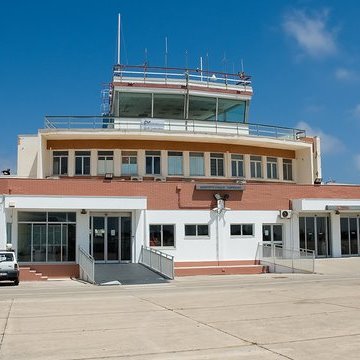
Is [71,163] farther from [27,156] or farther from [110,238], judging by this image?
[110,238]

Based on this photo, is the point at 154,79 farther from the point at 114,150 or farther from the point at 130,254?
the point at 130,254

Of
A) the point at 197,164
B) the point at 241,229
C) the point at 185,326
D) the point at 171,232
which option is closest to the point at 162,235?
the point at 171,232

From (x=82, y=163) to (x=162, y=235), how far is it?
26.2 feet

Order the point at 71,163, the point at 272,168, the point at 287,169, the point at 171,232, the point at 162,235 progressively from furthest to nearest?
the point at 287,169 → the point at 272,168 → the point at 71,163 → the point at 171,232 → the point at 162,235

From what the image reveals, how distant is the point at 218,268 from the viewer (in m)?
33.8

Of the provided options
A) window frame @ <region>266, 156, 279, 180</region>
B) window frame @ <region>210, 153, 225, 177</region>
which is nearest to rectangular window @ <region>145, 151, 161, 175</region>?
window frame @ <region>210, 153, 225, 177</region>

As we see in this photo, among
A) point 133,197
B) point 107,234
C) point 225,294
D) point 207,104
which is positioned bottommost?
point 225,294

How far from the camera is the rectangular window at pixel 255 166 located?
41.0 meters

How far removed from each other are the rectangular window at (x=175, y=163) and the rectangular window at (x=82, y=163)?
538 centimetres

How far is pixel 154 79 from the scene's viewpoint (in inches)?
1581

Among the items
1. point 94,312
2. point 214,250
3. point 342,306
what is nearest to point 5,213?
point 214,250

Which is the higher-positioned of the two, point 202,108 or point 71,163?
Result: point 202,108

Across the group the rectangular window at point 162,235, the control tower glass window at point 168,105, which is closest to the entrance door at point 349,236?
the rectangular window at point 162,235

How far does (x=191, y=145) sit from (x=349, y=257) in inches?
497
